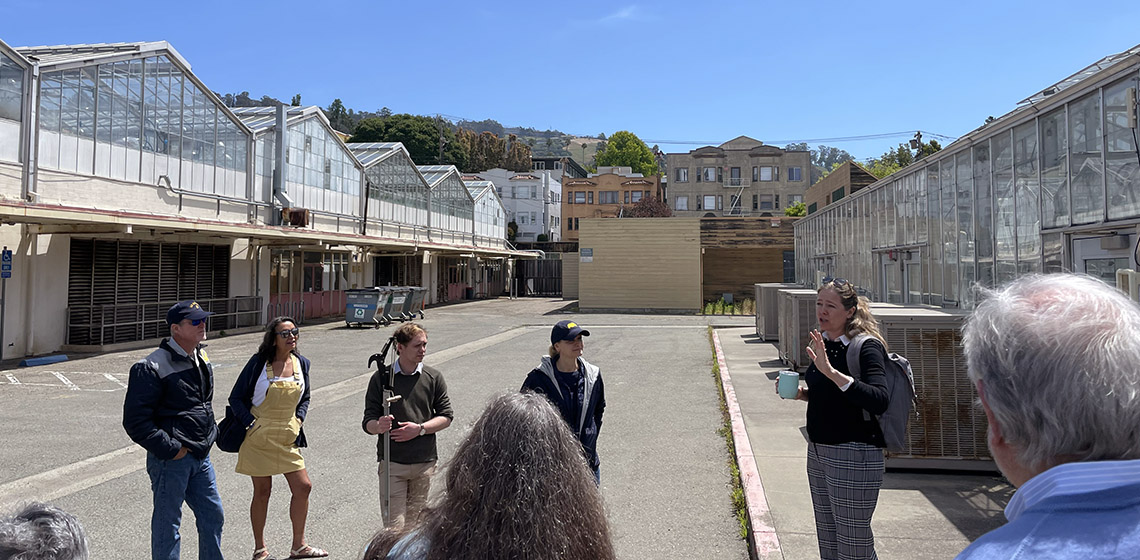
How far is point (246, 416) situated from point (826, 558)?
3685 millimetres

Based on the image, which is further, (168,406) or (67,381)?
(67,381)

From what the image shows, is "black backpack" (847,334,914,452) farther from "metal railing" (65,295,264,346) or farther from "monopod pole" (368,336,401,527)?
"metal railing" (65,295,264,346)

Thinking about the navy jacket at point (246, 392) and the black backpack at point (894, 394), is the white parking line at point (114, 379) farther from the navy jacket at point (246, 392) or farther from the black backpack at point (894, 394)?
the black backpack at point (894, 394)

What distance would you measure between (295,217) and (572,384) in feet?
72.7

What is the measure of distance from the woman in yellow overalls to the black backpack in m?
3.54

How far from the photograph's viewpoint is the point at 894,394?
11.6 ft

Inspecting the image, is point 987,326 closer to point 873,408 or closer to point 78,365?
point 873,408

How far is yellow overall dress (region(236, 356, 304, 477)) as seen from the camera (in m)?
4.47

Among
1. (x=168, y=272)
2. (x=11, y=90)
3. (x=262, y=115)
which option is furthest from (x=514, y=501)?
(x=262, y=115)

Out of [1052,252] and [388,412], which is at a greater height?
[1052,252]

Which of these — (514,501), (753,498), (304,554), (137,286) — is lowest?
(304,554)

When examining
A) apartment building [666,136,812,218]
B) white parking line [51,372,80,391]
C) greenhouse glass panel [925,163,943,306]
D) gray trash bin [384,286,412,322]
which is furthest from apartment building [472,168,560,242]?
greenhouse glass panel [925,163,943,306]

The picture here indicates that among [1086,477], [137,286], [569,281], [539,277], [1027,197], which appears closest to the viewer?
[1086,477]

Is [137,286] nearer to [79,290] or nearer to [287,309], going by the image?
[79,290]
